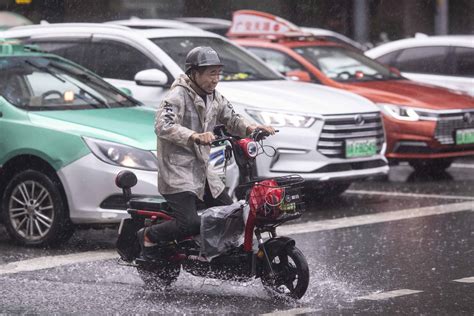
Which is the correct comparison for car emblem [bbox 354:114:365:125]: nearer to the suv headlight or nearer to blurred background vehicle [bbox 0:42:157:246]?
the suv headlight

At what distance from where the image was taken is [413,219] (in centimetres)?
1182

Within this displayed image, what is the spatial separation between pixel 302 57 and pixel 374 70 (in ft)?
3.12

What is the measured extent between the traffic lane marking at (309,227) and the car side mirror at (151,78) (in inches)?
73.8

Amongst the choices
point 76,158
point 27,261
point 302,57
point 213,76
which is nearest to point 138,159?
point 76,158

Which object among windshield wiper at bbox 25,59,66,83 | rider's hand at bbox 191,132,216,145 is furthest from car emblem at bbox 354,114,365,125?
rider's hand at bbox 191,132,216,145

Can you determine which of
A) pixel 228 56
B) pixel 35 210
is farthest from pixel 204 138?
pixel 228 56

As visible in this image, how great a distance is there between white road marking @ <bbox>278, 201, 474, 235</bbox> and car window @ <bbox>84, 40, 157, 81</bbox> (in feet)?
7.86

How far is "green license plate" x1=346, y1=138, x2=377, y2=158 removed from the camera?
1255 cm

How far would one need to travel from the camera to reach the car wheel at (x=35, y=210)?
10.1m

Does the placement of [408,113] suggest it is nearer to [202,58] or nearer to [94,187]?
[94,187]

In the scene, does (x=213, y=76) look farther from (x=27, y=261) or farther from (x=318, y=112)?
(x=318, y=112)

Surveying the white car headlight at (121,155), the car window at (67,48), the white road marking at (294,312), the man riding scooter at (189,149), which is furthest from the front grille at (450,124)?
the white road marking at (294,312)

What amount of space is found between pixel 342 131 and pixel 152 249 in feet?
14.6

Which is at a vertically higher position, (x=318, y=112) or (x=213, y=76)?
(x=213, y=76)
